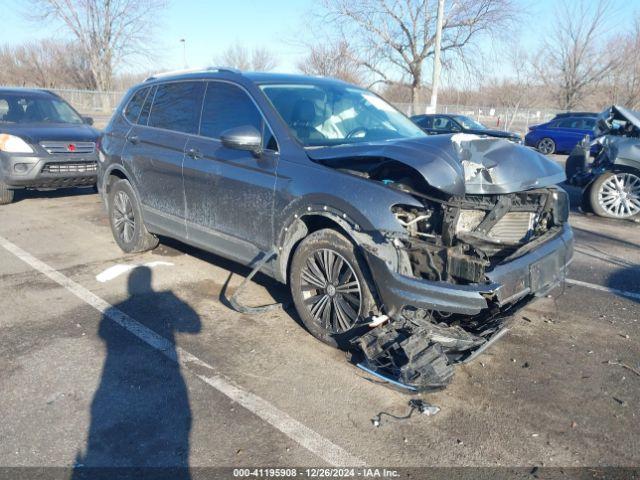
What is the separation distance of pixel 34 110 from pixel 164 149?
5.81 meters

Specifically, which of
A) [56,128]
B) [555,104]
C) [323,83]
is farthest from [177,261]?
[555,104]

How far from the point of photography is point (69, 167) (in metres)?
8.67

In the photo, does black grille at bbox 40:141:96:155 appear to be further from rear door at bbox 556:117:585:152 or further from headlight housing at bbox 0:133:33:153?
rear door at bbox 556:117:585:152

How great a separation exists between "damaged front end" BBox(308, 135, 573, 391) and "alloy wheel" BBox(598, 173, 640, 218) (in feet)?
18.6

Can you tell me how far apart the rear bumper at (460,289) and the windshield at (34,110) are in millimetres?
8298

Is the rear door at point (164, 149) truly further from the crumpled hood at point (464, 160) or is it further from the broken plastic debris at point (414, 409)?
the broken plastic debris at point (414, 409)

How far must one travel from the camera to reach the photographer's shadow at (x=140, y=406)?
270 centimetres

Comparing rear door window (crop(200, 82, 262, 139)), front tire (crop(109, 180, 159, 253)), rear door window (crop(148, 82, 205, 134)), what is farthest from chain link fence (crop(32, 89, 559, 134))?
rear door window (crop(200, 82, 262, 139))

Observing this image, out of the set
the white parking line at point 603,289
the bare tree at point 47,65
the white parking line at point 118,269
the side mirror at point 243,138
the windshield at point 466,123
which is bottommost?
the white parking line at point 603,289

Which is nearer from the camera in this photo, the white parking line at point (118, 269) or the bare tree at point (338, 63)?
the white parking line at point (118, 269)

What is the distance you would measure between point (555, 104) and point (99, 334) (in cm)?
4312

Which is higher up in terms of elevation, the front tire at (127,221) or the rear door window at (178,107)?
the rear door window at (178,107)

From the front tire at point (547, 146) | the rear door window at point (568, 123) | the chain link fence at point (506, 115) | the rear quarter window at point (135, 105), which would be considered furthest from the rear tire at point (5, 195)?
the chain link fence at point (506, 115)

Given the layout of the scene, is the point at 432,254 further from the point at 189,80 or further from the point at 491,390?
the point at 189,80
